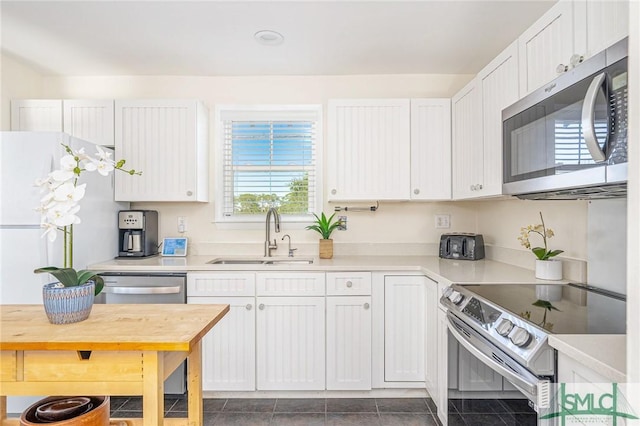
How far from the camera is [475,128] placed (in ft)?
7.29

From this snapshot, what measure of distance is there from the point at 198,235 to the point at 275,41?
1690 millimetres

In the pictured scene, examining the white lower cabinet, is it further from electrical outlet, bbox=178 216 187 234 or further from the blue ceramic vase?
the blue ceramic vase

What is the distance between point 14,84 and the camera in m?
2.72

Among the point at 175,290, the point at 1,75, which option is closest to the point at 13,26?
the point at 1,75

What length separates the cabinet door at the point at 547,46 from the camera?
136cm

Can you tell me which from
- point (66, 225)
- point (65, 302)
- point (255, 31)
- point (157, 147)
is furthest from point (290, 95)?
point (65, 302)

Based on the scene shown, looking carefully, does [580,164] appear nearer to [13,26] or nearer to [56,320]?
[56,320]

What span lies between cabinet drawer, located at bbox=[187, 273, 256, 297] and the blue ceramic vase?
118 cm

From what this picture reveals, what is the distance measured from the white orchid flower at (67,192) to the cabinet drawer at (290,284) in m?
1.40

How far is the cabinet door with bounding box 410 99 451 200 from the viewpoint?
8.74 feet

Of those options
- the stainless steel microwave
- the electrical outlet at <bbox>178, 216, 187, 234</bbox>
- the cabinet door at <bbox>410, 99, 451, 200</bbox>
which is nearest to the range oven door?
the stainless steel microwave

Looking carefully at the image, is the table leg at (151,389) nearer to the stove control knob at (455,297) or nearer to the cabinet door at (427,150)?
the stove control knob at (455,297)

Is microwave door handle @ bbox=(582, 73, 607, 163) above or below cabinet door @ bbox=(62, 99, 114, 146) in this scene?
below

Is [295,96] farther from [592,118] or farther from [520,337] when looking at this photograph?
[520,337]
